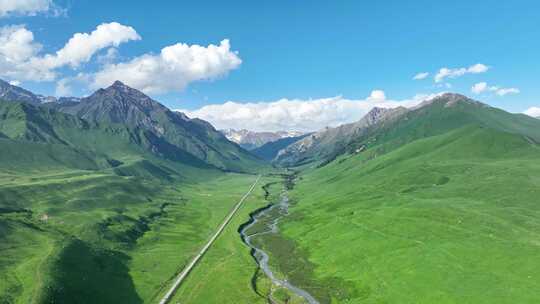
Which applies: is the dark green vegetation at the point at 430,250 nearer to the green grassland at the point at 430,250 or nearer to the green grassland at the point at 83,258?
the green grassland at the point at 430,250

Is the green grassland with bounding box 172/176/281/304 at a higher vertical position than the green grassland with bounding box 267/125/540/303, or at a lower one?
lower

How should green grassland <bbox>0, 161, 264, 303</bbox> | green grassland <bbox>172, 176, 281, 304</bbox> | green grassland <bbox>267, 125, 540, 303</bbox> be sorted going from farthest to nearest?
green grassland <bbox>172, 176, 281, 304</bbox>, green grassland <bbox>0, 161, 264, 303</bbox>, green grassland <bbox>267, 125, 540, 303</bbox>

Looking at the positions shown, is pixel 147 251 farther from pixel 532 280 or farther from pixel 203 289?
pixel 532 280

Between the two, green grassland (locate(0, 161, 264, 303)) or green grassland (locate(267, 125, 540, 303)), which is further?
green grassland (locate(0, 161, 264, 303))

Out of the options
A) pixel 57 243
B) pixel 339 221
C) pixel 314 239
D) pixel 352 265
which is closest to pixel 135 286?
pixel 57 243

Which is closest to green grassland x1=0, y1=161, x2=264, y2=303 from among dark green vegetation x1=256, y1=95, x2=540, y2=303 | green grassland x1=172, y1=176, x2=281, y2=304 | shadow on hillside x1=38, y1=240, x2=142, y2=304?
shadow on hillside x1=38, y1=240, x2=142, y2=304

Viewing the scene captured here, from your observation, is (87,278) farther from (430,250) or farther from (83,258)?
(430,250)

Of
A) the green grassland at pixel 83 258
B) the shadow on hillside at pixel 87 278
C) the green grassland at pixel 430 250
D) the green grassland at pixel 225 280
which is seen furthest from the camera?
the green grassland at pixel 225 280

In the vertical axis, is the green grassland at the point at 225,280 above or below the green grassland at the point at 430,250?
below

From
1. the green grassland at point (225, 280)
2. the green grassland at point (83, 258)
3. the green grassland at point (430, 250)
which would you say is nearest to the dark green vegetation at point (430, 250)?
the green grassland at point (430, 250)

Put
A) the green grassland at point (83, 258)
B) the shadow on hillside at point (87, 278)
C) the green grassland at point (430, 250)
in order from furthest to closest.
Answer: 1. the green grassland at point (83, 258)
2. the shadow on hillside at point (87, 278)
3. the green grassland at point (430, 250)

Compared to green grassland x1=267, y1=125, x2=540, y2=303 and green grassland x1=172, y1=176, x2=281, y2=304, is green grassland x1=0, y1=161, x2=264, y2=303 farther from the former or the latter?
green grassland x1=267, y1=125, x2=540, y2=303
